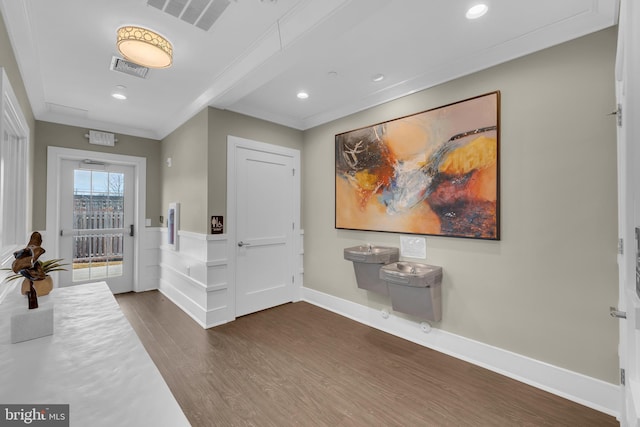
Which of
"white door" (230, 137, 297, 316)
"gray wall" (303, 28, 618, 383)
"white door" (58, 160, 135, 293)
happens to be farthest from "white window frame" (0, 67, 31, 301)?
"gray wall" (303, 28, 618, 383)

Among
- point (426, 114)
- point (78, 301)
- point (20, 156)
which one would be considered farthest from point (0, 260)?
point (426, 114)

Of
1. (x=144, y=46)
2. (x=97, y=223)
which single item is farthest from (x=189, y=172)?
(x=97, y=223)

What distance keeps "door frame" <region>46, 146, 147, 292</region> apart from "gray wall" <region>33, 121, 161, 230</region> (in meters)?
0.05

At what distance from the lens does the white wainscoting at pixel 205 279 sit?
3.21 meters

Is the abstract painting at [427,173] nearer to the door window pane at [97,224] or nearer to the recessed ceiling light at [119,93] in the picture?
the recessed ceiling light at [119,93]

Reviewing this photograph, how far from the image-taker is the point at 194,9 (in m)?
1.90

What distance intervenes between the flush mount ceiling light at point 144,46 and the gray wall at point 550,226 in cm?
240

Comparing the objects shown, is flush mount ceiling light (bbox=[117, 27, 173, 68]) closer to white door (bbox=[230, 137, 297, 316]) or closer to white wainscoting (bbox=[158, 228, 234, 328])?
white door (bbox=[230, 137, 297, 316])

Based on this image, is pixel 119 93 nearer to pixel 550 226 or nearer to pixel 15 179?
pixel 15 179

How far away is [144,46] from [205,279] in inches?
90.5

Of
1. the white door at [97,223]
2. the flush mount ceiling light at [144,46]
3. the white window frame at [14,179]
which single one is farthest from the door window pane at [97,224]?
the flush mount ceiling light at [144,46]

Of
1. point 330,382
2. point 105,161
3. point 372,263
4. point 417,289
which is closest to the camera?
point 330,382

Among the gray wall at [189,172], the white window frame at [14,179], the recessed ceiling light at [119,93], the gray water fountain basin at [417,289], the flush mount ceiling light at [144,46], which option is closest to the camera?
the flush mount ceiling light at [144,46]

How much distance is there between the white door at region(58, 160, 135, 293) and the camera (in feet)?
13.2
